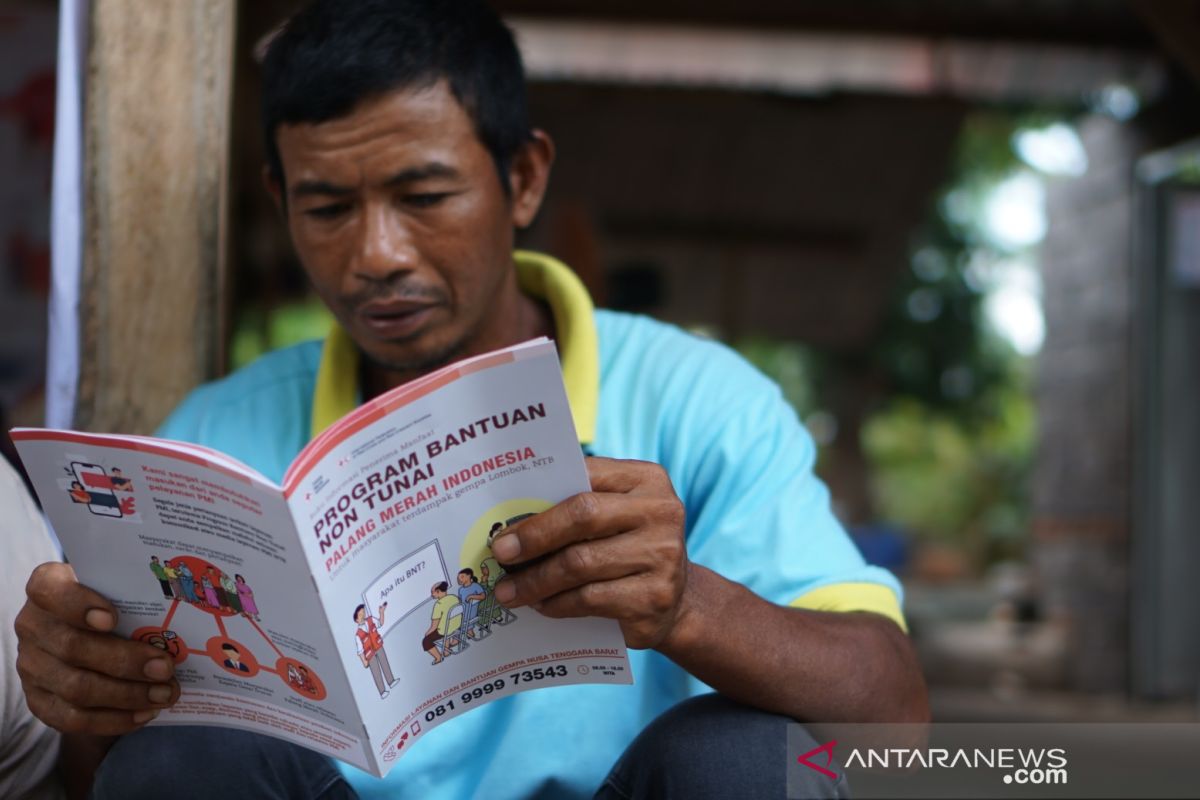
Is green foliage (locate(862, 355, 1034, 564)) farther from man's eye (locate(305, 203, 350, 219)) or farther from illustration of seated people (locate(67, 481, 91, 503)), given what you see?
illustration of seated people (locate(67, 481, 91, 503))

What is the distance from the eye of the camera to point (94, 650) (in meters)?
1.31

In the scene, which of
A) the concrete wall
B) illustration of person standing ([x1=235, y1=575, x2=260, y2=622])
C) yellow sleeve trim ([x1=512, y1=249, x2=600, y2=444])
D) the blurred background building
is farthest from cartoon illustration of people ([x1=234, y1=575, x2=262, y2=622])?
the concrete wall

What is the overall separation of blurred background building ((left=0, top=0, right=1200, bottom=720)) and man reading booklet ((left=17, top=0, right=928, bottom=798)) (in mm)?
2716

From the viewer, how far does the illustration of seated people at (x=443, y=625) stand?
4.13 ft

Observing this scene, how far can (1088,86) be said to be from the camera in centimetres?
533

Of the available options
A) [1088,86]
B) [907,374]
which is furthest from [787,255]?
[907,374]

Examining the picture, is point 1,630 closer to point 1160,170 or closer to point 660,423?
point 660,423

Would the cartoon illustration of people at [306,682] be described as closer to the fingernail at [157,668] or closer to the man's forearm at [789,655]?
the fingernail at [157,668]

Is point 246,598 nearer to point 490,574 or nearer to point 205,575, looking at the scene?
point 205,575

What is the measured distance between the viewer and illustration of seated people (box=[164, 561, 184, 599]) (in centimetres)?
127

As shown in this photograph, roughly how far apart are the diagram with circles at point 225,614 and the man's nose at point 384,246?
55cm

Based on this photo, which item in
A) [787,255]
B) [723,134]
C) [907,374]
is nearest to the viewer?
[723,134]

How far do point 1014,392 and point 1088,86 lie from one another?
13.2 meters

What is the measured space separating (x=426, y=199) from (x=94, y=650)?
2.40 feet
